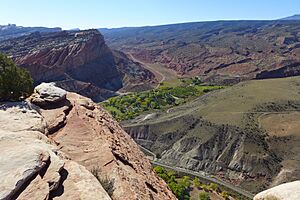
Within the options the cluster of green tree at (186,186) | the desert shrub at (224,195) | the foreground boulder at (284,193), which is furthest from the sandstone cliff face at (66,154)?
the desert shrub at (224,195)

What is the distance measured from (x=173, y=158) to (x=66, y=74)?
86.9 metres

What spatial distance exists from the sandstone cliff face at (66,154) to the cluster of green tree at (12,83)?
3.77ft

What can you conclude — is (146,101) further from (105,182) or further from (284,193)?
(105,182)

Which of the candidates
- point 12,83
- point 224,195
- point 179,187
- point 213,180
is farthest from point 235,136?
point 12,83

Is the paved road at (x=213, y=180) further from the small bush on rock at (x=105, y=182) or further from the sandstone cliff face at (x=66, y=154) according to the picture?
the small bush on rock at (x=105, y=182)

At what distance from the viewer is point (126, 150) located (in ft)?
96.0

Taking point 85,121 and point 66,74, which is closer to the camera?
point 85,121

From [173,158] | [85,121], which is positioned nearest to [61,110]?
[85,121]

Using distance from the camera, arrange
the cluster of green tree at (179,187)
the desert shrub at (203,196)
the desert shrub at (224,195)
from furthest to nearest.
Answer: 1. the desert shrub at (224,195)
2. the desert shrub at (203,196)
3. the cluster of green tree at (179,187)

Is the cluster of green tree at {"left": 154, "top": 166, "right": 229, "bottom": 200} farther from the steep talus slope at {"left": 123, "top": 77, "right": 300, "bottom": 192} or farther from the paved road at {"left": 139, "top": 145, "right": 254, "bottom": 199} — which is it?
the steep talus slope at {"left": 123, "top": 77, "right": 300, "bottom": 192}

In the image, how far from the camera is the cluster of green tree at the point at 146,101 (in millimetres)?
138750

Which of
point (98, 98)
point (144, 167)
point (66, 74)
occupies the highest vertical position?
point (144, 167)

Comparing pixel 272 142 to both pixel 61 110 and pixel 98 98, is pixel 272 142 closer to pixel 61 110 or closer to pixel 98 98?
pixel 61 110

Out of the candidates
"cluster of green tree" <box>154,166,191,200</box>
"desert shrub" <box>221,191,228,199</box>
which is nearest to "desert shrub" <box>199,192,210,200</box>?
"cluster of green tree" <box>154,166,191,200</box>
